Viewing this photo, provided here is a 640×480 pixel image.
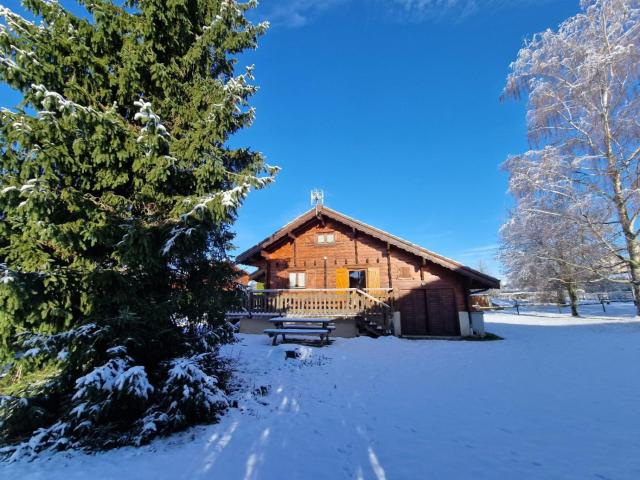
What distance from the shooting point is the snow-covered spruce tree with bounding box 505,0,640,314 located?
41.9 feet

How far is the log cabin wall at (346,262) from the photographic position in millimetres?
14898

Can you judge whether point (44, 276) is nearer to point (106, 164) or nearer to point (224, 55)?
point (106, 164)

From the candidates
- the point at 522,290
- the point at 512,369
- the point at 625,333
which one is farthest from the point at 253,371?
the point at 522,290

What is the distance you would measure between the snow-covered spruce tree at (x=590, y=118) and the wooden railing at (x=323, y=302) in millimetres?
8819

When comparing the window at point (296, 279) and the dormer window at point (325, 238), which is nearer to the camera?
the window at point (296, 279)

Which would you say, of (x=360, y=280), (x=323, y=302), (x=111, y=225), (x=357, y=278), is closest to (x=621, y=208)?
(x=360, y=280)

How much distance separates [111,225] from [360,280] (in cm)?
1290

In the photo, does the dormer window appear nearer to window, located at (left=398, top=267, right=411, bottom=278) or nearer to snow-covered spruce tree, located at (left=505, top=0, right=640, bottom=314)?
window, located at (left=398, top=267, right=411, bottom=278)

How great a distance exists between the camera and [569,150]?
14.4m

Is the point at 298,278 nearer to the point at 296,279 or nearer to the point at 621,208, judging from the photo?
the point at 296,279

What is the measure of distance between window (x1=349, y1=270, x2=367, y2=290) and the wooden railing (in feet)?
3.19

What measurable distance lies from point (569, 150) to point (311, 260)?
14424 millimetres

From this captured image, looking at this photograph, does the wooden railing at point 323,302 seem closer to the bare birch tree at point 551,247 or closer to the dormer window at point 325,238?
the dormer window at point 325,238

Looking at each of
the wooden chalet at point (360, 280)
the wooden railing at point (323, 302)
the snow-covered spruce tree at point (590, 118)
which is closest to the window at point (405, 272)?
the wooden chalet at point (360, 280)
